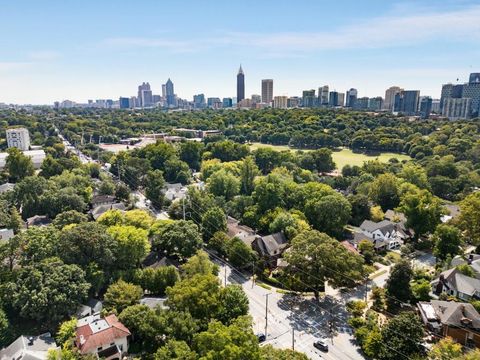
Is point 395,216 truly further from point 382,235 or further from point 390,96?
point 390,96

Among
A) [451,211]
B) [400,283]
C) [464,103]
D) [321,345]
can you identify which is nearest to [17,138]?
[321,345]

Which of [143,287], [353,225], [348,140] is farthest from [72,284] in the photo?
[348,140]

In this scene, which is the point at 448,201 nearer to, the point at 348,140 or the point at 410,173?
the point at 410,173

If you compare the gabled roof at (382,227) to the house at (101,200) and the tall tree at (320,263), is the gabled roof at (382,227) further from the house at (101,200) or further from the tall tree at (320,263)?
the house at (101,200)

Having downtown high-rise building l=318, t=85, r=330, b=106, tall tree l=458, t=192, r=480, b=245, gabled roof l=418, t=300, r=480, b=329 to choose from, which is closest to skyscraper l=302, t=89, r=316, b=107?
downtown high-rise building l=318, t=85, r=330, b=106

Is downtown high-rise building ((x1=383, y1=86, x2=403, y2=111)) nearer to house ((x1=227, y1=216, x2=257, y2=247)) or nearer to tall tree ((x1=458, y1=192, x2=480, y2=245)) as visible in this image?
tall tree ((x1=458, y1=192, x2=480, y2=245))

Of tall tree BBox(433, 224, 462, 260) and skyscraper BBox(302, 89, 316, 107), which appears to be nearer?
tall tree BBox(433, 224, 462, 260)
